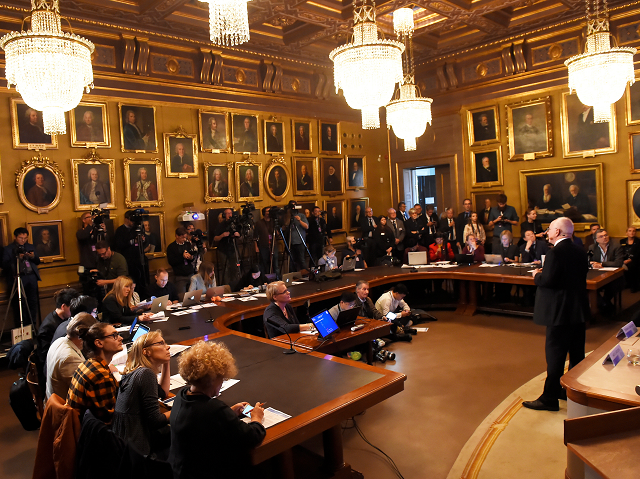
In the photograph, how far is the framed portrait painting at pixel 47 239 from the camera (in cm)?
789

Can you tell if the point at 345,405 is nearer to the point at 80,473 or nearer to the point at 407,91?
the point at 80,473

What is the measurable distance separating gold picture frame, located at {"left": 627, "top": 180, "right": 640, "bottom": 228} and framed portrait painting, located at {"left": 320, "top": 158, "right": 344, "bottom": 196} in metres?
6.13

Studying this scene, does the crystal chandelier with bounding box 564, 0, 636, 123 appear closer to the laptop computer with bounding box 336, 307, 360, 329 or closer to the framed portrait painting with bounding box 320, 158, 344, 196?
the laptop computer with bounding box 336, 307, 360, 329

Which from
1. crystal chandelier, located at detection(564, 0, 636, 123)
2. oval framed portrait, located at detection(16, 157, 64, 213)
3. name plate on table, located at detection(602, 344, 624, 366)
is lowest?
name plate on table, located at detection(602, 344, 624, 366)

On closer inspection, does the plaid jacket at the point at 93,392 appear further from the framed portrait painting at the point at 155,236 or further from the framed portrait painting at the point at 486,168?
the framed portrait painting at the point at 486,168

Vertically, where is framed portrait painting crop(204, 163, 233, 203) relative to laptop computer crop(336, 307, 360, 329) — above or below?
above

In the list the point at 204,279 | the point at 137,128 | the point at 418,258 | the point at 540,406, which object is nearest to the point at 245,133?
the point at 137,128

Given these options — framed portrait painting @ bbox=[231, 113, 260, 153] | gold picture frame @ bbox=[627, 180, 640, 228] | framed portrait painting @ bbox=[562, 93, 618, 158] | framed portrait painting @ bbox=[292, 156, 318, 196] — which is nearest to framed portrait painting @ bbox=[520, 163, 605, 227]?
framed portrait painting @ bbox=[562, 93, 618, 158]

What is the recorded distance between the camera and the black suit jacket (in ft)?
13.7

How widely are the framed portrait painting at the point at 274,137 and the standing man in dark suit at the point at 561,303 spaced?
7585 millimetres

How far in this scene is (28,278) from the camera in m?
7.33

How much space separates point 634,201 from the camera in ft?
31.1

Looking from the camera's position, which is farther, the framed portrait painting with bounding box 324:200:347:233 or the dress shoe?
the framed portrait painting with bounding box 324:200:347:233

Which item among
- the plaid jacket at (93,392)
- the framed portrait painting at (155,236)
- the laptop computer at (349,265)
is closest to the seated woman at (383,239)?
the laptop computer at (349,265)
